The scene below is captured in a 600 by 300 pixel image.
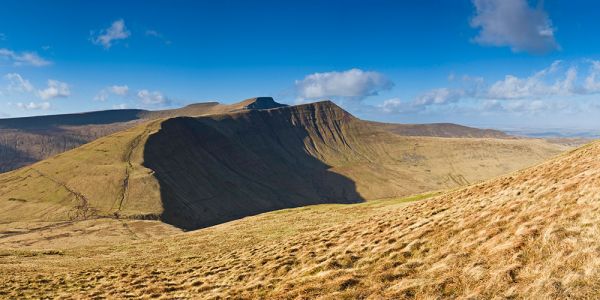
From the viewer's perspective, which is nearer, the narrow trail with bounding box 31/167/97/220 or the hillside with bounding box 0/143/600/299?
the hillside with bounding box 0/143/600/299

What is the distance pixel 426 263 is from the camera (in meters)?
18.8

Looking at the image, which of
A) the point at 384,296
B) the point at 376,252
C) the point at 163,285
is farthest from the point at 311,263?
the point at 163,285

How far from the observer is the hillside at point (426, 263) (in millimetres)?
14797

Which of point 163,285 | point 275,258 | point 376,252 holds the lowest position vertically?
point 163,285

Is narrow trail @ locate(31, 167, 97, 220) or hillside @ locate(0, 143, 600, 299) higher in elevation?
hillside @ locate(0, 143, 600, 299)

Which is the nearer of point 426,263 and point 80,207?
point 426,263

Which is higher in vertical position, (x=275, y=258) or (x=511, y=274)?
(x=511, y=274)

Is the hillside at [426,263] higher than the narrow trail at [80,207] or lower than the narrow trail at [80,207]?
higher

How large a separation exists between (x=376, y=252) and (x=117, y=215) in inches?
5833

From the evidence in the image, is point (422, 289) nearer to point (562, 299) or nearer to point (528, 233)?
point (562, 299)

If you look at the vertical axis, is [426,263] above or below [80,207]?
above

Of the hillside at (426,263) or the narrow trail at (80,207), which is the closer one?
the hillside at (426,263)

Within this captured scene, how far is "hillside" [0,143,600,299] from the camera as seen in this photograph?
48.5 ft

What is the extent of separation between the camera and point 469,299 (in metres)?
14.1
